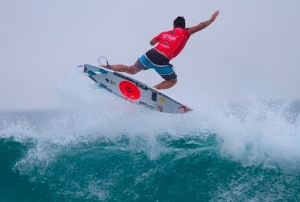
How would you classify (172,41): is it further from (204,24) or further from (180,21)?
(204,24)

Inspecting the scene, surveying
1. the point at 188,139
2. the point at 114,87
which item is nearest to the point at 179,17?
the point at 114,87

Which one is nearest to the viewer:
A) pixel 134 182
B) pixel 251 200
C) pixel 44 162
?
pixel 251 200

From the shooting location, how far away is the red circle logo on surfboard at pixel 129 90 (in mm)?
7086

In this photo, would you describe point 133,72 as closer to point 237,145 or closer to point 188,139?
point 188,139

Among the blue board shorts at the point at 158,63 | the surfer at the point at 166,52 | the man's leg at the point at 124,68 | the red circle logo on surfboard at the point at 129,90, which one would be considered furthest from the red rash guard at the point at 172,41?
the red circle logo on surfboard at the point at 129,90

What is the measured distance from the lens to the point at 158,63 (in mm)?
7016

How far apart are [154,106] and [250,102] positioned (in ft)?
6.68

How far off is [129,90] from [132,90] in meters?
0.08

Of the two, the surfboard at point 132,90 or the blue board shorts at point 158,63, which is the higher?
the blue board shorts at point 158,63

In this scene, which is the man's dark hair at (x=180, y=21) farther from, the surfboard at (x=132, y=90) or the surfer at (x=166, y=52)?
the surfboard at (x=132, y=90)

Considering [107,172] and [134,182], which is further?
Result: [107,172]

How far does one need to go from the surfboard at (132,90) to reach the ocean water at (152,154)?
25 cm

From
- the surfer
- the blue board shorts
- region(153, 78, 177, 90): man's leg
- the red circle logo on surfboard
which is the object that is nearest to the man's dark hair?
the surfer

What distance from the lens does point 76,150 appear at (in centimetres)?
702
